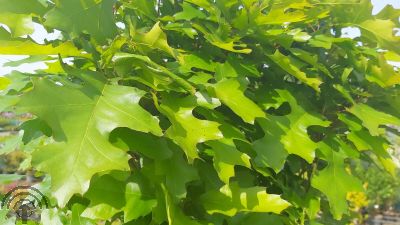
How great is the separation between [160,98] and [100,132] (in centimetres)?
20

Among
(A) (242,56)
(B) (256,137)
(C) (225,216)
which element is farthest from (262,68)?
(C) (225,216)

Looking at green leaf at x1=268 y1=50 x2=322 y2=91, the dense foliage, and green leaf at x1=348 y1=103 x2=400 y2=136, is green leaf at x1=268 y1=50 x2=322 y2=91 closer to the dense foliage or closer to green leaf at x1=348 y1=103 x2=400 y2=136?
the dense foliage

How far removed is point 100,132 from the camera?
78 cm

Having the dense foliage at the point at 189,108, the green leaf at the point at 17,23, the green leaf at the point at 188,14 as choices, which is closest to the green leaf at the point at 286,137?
the dense foliage at the point at 189,108

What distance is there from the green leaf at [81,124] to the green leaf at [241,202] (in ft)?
0.76

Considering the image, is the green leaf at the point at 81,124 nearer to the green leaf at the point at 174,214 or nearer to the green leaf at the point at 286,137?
the green leaf at the point at 174,214

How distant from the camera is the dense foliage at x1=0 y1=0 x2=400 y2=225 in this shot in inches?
31.3

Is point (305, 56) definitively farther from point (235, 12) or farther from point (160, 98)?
point (160, 98)

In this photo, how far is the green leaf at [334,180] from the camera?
1057mm

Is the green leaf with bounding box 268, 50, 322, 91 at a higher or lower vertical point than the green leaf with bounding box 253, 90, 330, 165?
higher

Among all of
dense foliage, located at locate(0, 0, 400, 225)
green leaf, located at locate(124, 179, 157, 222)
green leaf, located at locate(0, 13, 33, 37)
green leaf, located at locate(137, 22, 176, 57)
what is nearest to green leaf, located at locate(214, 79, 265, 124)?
dense foliage, located at locate(0, 0, 400, 225)

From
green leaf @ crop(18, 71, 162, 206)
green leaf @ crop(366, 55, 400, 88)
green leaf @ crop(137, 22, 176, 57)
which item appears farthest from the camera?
green leaf @ crop(366, 55, 400, 88)

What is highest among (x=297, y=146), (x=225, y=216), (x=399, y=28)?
(x=399, y=28)

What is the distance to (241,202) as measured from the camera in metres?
0.92
